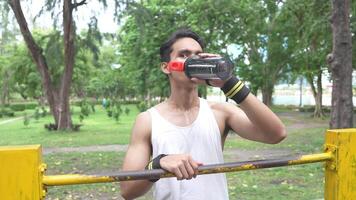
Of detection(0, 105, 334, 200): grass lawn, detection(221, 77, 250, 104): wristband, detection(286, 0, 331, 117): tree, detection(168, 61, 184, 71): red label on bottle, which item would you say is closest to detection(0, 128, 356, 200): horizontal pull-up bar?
detection(221, 77, 250, 104): wristband

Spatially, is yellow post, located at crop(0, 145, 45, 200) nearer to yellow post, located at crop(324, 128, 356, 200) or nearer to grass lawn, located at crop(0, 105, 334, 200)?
yellow post, located at crop(324, 128, 356, 200)

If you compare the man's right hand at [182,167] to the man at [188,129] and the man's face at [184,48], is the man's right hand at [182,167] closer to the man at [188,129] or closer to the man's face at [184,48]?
the man at [188,129]

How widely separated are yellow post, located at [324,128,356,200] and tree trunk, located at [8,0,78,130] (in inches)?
556

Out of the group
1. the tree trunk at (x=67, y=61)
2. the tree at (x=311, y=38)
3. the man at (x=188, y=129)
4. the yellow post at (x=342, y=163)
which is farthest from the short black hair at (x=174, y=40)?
the tree trunk at (x=67, y=61)

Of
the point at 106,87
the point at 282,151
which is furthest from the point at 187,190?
the point at 106,87

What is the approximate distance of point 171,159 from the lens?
1657 millimetres

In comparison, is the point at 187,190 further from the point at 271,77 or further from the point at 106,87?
the point at 106,87

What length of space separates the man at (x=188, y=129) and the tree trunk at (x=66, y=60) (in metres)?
13.8

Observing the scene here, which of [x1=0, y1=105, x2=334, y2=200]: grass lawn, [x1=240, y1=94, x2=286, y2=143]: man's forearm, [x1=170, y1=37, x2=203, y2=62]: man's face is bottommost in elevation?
[x1=0, y1=105, x2=334, y2=200]: grass lawn

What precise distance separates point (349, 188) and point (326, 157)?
17 centimetres

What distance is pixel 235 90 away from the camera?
173 cm

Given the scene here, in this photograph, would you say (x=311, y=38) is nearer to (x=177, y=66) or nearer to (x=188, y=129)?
(x=188, y=129)

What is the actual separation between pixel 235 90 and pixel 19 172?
2.64 ft

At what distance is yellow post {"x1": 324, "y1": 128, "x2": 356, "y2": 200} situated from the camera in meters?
1.98
